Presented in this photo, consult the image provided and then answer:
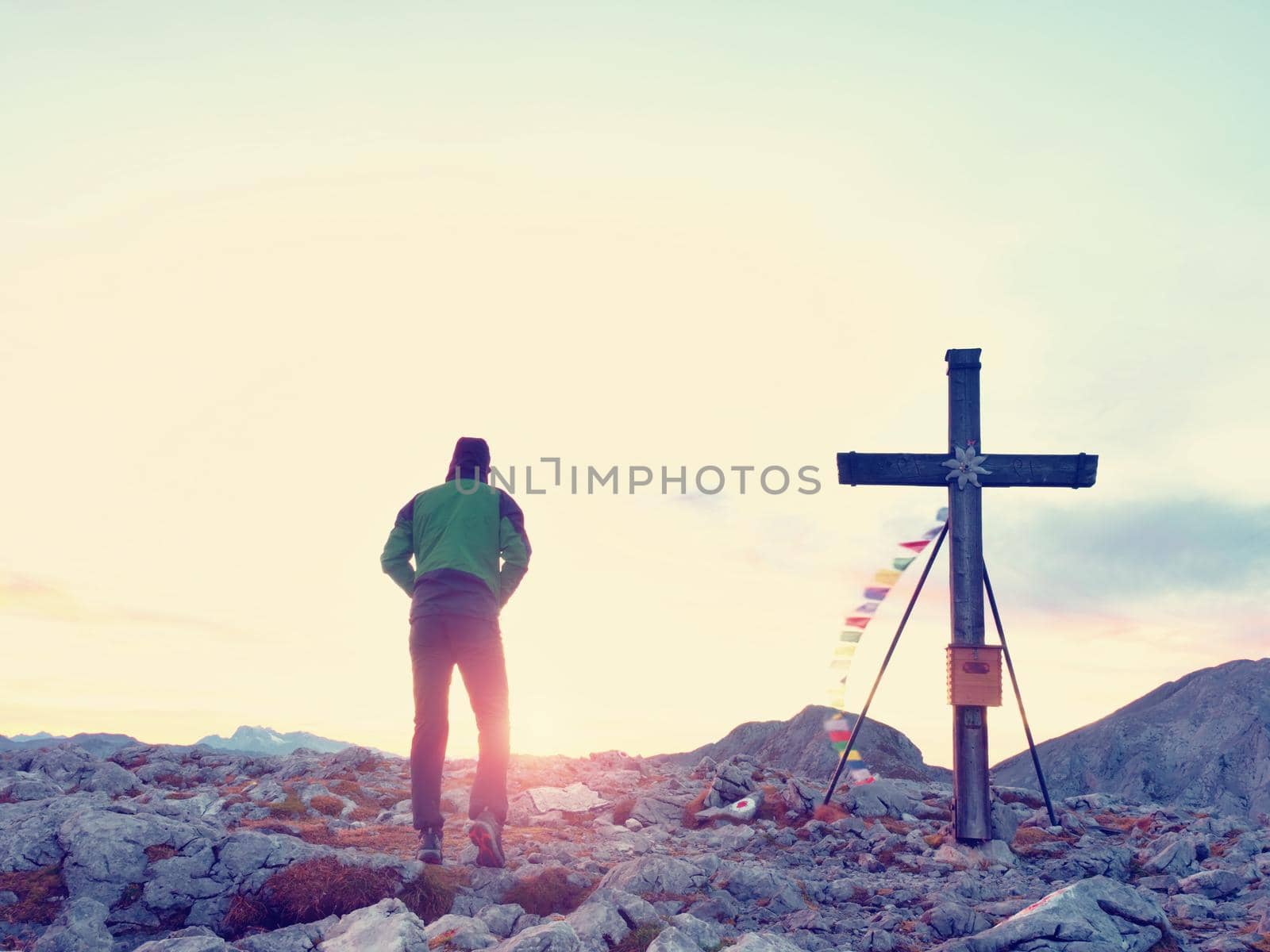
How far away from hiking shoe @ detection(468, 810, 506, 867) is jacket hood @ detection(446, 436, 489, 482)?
9.47 feet

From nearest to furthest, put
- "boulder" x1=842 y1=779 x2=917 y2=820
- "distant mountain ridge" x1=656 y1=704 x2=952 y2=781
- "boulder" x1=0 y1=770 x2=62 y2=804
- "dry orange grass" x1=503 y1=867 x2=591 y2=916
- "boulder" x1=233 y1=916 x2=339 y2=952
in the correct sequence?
1. "boulder" x1=233 y1=916 x2=339 y2=952
2. "dry orange grass" x1=503 y1=867 x2=591 y2=916
3. "boulder" x1=0 y1=770 x2=62 y2=804
4. "boulder" x1=842 y1=779 x2=917 y2=820
5. "distant mountain ridge" x1=656 y1=704 x2=952 y2=781

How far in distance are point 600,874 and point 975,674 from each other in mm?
5580

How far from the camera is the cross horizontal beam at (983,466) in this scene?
11.8 metres

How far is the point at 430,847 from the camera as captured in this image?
739 cm

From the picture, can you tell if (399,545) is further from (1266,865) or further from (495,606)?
(1266,865)

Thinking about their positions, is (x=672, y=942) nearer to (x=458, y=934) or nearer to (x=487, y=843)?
(x=458, y=934)

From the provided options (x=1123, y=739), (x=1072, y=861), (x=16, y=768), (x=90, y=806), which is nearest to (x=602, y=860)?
(x=90, y=806)

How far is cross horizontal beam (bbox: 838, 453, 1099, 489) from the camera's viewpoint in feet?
38.8

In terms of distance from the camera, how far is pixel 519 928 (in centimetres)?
620

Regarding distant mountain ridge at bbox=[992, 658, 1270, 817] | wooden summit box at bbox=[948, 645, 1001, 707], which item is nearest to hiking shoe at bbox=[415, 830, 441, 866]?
wooden summit box at bbox=[948, 645, 1001, 707]

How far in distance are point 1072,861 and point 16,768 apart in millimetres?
12538

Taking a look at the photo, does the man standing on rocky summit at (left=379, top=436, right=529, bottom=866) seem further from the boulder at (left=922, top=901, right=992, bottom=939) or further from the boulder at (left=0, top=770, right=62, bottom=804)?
the boulder at (left=0, top=770, right=62, bottom=804)

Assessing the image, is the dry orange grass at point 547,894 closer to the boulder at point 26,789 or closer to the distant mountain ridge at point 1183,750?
the boulder at point 26,789

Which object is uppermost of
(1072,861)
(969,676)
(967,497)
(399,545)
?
(967,497)
